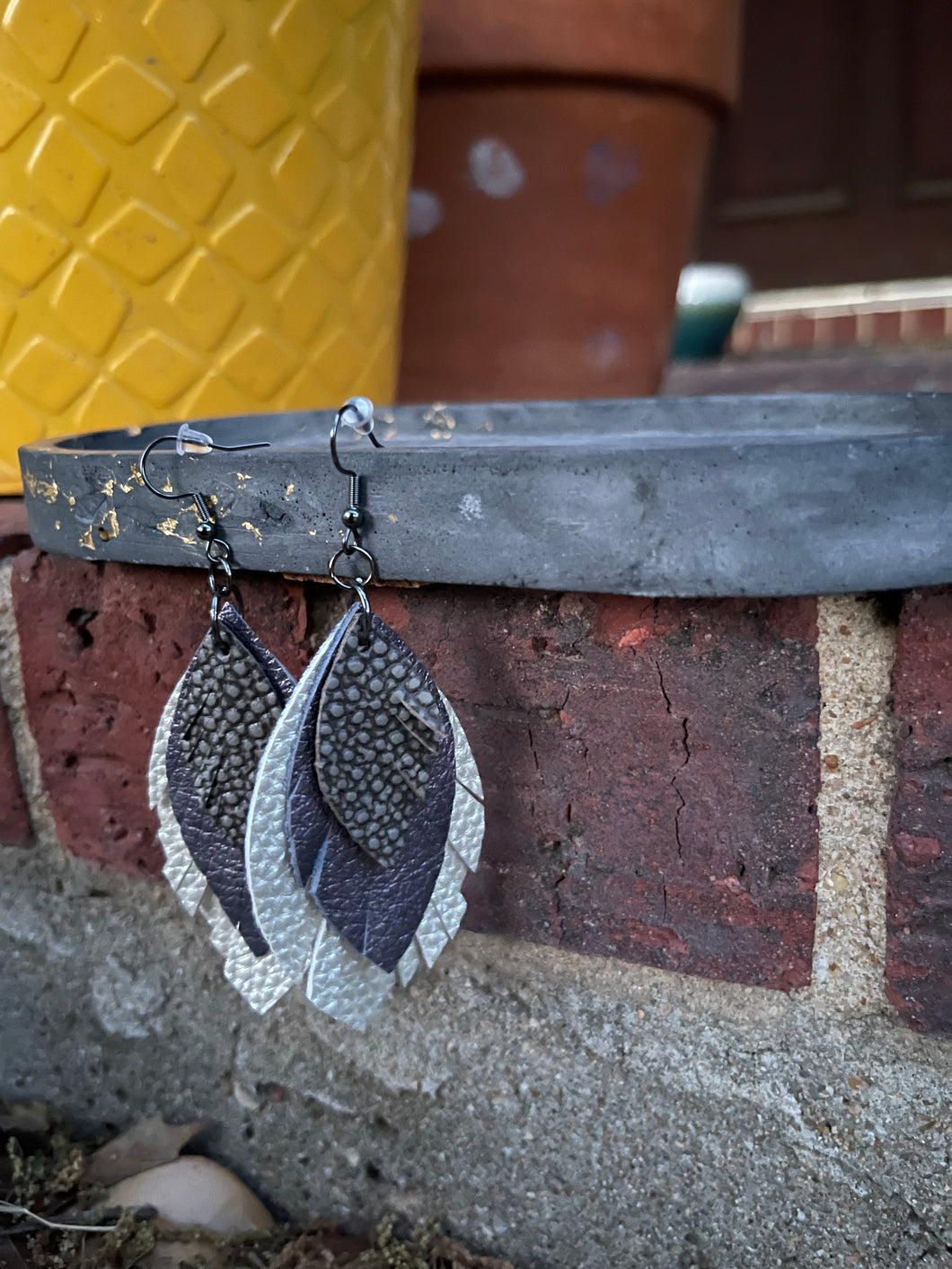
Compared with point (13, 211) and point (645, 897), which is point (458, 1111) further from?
point (13, 211)

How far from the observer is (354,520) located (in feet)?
1.56

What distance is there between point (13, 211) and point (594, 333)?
2.06ft

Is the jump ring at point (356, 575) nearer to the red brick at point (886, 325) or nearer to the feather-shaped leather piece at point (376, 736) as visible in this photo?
the feather-shaped leather piece at point (376, 736)

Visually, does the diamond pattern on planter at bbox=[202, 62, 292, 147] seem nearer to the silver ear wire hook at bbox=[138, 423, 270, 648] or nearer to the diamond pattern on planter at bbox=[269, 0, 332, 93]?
the diamond pattern on planter at bbox=[269, 0, 332, 93]

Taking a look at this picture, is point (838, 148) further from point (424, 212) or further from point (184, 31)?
point (184, 31)

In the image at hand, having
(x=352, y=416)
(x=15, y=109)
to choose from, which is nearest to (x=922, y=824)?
(x=352, y=416)

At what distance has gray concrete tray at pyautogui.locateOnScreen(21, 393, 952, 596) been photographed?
423 millimetres

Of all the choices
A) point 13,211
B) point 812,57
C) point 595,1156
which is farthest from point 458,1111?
point 812,57

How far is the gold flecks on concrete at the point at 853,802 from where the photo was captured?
496mm

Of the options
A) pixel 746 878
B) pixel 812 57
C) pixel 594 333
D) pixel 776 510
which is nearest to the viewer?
pixel 776 510

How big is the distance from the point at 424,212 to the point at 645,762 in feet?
2.61

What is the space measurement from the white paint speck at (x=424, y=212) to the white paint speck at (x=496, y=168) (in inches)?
1.9

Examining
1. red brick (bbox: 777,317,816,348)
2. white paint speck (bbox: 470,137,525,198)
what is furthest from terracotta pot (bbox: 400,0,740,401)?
red brick (bbox: 777,317,816,348)

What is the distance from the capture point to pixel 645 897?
55 cm
